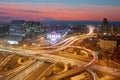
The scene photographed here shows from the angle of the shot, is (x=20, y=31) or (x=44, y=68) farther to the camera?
(x=20, y=31)

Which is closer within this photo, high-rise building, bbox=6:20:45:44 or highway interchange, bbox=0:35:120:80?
highway interchange, bbox=0:35:120:80

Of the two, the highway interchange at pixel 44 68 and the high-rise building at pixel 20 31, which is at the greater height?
the high-rise building at pixel 20 31

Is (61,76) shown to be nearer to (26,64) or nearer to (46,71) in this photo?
(46,71)

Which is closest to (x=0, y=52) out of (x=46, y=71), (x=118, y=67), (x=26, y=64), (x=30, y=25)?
(x=26, y=64)

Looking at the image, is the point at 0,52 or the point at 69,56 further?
the point at 0,52

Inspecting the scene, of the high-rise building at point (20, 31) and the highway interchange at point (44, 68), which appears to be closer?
the highway interchange at point (44, 68)

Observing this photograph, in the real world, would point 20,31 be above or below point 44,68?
above

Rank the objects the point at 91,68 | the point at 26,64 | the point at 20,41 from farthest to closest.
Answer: the point at 20,41 → the point at 26,64 → the point at 91,68

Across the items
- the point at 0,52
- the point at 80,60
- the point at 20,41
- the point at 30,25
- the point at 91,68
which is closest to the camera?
the point at 91,68

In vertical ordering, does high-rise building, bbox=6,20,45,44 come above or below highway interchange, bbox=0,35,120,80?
above
